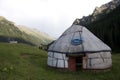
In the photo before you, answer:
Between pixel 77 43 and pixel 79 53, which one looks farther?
pixel 77 43

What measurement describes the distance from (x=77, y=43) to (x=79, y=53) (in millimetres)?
→ 1297

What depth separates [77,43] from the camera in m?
30.8

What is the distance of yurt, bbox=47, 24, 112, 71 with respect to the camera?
1180 inches

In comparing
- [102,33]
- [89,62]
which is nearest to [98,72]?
[89,62]

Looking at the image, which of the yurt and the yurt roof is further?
the yurt roof

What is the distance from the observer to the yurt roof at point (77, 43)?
3030 cm

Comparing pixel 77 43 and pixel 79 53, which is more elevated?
pixel 77 43

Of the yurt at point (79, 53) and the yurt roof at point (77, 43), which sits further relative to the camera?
the yurt roof at point (77, 43)

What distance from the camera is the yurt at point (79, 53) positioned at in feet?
98.4

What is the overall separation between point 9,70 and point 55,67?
550 centimetres

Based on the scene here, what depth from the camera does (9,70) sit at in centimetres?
2884

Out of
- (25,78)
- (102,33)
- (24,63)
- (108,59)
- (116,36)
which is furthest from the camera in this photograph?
(102,33)

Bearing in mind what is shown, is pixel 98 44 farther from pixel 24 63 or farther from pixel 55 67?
pixel 24 63

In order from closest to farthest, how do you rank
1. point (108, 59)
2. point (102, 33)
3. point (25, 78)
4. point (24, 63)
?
point (25, 78) → point (108, 59) → point (24, 63) → point (102, 33)
